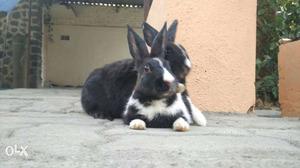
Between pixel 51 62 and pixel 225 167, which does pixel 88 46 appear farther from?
pixel 225 167

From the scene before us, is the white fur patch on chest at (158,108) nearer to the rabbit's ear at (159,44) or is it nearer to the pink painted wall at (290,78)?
the rabbit's ear at (159,44)

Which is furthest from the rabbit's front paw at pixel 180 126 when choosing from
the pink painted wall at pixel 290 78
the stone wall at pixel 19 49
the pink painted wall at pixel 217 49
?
the stone wall at pixel 19 49

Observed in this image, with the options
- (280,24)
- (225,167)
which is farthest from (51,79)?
(225,167)

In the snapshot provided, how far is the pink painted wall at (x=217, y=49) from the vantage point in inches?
160

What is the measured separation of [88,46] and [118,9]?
56.7 inches

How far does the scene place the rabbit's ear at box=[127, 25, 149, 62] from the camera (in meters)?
2.93

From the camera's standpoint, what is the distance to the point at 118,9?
14086 mm

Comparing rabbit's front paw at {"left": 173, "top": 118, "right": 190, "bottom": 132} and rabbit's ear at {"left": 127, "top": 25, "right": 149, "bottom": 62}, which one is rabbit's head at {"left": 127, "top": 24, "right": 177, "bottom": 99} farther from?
rabbit's front paw at {"left": 173, "top": 118, "right": 190, "bottom": 132}

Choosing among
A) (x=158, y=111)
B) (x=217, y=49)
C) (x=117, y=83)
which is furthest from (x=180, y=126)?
(x=217, y=49)

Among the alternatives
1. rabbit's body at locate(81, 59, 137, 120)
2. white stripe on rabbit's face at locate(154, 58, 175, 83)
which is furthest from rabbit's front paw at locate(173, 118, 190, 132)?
rabbit's body at locate(81, 59, 137, 120)

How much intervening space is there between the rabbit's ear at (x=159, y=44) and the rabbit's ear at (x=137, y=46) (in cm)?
6

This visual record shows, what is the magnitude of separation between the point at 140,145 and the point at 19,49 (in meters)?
10.3

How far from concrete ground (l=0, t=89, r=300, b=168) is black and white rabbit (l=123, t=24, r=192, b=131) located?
0.33 ft

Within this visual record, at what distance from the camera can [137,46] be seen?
9.67ft
